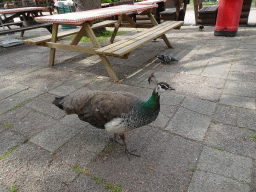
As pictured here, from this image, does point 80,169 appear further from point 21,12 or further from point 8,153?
point 21,12

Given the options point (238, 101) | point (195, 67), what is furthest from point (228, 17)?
point (238, 101)

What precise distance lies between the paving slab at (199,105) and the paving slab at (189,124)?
0.38 ft

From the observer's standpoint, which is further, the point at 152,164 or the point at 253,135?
the point at 253,135

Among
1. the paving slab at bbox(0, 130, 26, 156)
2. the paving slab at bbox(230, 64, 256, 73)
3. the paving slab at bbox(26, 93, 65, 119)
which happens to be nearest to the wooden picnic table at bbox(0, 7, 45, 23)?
the paving slab at bbox(26, 93, 65, 119)

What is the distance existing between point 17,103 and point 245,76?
4.92 metres

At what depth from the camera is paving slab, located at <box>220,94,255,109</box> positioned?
3.06m

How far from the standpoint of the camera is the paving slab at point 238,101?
3.06 meters

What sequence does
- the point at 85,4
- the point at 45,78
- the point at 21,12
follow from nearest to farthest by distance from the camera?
1. the point at 45,78
2. the point at 85,4
3. the point at 21,12

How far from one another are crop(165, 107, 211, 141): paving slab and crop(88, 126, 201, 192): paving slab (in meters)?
0.14

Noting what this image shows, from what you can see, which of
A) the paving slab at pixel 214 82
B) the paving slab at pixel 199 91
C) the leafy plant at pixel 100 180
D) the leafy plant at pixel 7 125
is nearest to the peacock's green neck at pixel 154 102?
the leafy plant at pixel 100 180

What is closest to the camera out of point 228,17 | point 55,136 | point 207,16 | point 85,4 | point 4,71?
point 55,136

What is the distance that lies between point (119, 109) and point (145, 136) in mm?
785

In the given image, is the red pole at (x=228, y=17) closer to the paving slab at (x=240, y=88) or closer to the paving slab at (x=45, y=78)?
the paving slab at (x=240, y=88)

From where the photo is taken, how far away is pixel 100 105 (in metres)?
2.19
